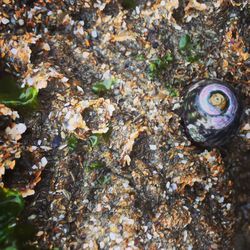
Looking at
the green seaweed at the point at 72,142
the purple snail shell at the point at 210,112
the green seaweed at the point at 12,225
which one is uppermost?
the purple snail shell at the point at 210,112

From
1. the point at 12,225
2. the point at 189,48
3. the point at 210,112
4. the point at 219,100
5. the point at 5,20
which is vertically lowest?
the point at 12,225

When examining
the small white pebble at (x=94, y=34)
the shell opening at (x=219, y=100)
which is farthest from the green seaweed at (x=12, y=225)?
the shell opening at (x=219, y=100)

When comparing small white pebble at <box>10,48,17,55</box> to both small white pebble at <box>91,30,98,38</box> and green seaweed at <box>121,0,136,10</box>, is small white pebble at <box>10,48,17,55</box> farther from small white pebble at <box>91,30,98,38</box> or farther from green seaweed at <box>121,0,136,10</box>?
green seaweed at <box>121,0,136,10</box>

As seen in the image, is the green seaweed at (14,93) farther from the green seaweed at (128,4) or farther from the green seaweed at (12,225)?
the green seaweed at (128,4)

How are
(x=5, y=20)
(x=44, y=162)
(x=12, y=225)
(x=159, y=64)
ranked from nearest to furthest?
1. (x=12, y=225)
2. (x=44, y=162)
3. (x=5, y=20)
4. (x=159, y=64)

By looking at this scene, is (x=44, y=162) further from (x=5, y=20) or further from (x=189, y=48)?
(x=189, y=48)

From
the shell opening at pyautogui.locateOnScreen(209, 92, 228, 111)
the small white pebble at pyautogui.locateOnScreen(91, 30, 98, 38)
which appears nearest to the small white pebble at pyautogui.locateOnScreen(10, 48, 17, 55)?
the small white pebble at pyautogui.locateOnScreen(91, 30, 98, 38)

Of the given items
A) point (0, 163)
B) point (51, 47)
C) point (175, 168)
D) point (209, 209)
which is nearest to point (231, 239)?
point (209, 209)

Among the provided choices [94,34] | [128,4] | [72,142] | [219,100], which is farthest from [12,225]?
[128,4]

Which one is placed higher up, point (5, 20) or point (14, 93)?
point (5, 20)
